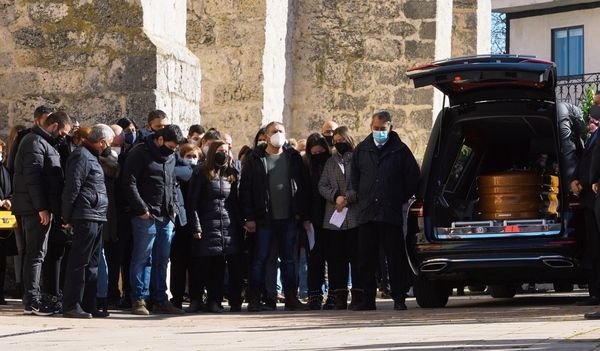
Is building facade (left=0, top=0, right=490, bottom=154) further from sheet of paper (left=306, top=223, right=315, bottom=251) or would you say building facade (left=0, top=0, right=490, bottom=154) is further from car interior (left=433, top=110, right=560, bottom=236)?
car interior (left=433, top=110, right=560, bottom=236)

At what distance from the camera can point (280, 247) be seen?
48.6ft

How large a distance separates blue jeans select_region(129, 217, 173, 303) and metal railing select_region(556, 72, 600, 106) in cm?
3168

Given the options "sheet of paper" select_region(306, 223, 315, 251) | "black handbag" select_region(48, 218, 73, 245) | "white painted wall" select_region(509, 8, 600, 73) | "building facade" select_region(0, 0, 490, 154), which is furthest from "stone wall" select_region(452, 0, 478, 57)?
"white painted wall" select_region(509, 8, 600, 73)

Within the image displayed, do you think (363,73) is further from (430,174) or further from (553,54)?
(553,54)

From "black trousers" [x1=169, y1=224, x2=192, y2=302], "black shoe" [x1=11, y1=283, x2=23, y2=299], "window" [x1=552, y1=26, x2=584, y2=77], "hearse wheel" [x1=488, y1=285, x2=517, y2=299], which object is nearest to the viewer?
"black trousers" [x1=169, y1=224, x2=192, y2=302]

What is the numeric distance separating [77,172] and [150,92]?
7.24ft

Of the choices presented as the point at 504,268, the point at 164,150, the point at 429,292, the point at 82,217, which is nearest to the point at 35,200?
the point at 82,217

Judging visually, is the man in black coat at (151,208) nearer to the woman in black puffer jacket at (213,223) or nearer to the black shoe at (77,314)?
the woman in black puffer jacket at (213,223)

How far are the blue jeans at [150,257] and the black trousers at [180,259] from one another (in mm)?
462

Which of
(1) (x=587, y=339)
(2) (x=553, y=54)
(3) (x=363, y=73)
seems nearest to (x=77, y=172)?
(1) (x=587, y=339)

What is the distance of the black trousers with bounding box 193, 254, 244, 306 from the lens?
1434 centimetres

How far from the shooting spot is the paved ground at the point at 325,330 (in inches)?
377

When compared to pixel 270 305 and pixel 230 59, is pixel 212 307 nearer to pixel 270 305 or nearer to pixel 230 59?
pixel 270 305

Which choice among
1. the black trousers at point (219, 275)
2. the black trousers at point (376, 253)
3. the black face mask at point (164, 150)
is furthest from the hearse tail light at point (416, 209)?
the black face mask at point (164, 150)
